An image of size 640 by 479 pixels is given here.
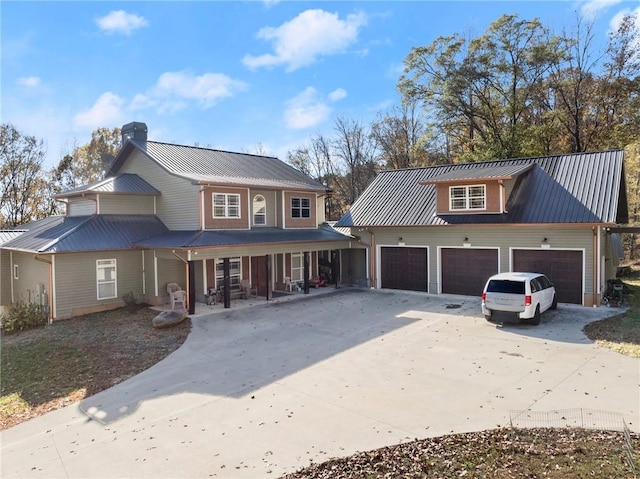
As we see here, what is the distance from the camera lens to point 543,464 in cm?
541

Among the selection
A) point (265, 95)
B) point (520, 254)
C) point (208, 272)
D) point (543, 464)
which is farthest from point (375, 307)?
point (265, 95)

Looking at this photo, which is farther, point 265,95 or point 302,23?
point 265,95

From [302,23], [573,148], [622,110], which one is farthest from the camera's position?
[573,148]

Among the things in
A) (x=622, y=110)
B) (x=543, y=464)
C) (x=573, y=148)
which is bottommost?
(x=543, y=464)

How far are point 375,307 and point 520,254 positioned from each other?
6418mm

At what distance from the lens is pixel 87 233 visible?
17.3 m

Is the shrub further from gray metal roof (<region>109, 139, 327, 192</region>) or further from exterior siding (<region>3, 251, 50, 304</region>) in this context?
gray metal roof (<region>109, 139, 327, 192</region>)

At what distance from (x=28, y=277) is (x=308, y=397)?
635 inches

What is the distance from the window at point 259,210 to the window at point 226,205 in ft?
4.12

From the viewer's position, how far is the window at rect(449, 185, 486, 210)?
18.6 metres

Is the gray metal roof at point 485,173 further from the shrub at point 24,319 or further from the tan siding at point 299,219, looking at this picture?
the shrub at point 24,319

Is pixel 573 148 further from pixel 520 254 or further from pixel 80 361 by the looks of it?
pixel 80 361

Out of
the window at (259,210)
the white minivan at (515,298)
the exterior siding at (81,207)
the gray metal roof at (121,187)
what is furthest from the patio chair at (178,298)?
the white minivan at (515,298)

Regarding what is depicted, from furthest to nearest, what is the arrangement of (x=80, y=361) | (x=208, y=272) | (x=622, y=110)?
(x=622, y=110) < (x=208, y=272) < (x=80, y=361)
